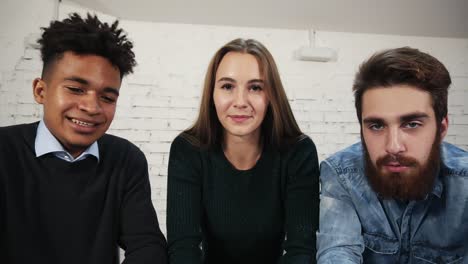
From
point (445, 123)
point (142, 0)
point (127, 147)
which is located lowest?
point (127, 147)

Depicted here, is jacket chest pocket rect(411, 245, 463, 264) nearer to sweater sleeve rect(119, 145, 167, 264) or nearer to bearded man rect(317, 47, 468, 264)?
bearded man rect(317, 47, 468, 264)

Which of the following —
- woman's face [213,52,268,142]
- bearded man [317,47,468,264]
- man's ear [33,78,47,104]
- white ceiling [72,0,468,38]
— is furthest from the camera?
white ceiling [72,0,468,38]

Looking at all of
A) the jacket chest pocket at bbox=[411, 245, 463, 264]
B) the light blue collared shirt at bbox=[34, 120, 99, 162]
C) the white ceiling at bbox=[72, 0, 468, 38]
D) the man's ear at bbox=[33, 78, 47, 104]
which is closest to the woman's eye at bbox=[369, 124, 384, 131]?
the jacket chest pocket at bbox=[411, 245, 463, 264]

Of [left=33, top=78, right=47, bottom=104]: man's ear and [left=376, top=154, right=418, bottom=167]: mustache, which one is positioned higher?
[left=33, top=78, right=47, bottom=104]: man's ear

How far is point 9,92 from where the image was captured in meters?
2.72

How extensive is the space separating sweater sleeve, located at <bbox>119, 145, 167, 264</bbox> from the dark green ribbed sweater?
9 centimetres

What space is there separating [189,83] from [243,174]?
72.7 inches

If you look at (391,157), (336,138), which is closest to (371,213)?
(391,157)

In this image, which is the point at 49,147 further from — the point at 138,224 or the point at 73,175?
the point at 138,224

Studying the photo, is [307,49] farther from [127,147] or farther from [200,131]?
[127,147]

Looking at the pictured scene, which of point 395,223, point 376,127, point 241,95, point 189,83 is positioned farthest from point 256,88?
point 189,83

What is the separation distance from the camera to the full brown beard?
1.00 meters

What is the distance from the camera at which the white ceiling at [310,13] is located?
2688 millimetres

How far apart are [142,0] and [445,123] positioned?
2.29 metres
